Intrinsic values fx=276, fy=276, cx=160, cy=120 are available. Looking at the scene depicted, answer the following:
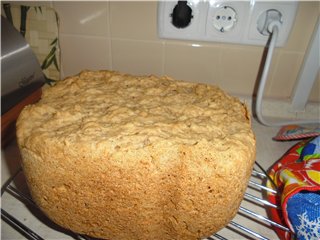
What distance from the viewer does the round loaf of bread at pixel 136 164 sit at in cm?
44

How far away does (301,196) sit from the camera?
531 millimetres

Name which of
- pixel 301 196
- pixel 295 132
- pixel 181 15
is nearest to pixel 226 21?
pixel 181 15

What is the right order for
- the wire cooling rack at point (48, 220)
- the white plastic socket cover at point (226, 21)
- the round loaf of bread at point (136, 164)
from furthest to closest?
the white plastic socket cover at point (226, 21) < the wire cooling rack at point (48, 220) < the round loaf of bread at point (136, 164)

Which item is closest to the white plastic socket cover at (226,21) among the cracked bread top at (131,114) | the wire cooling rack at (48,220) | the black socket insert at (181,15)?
the black socket insert at (181,15)

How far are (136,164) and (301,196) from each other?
0.33 meters

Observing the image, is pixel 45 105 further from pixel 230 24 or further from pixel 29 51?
pixel 230 24

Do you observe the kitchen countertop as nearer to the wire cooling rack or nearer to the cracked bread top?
the wire cooling rack

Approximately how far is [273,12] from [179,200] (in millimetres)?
584

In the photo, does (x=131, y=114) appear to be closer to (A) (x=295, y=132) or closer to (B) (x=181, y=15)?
(B) (x=181, y=15)

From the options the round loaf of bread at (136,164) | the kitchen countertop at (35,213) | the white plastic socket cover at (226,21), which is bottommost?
the kitchen countertop at (35,213)

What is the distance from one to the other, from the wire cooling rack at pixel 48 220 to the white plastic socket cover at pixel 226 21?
1.31 ft

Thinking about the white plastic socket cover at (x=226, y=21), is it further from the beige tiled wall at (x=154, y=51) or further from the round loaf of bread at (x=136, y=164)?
the round loaf of bread at (x=136, y=164)

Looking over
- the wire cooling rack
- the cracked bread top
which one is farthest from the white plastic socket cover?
the wire cooling rack

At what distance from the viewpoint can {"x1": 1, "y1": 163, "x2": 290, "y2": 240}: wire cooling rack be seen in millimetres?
571
